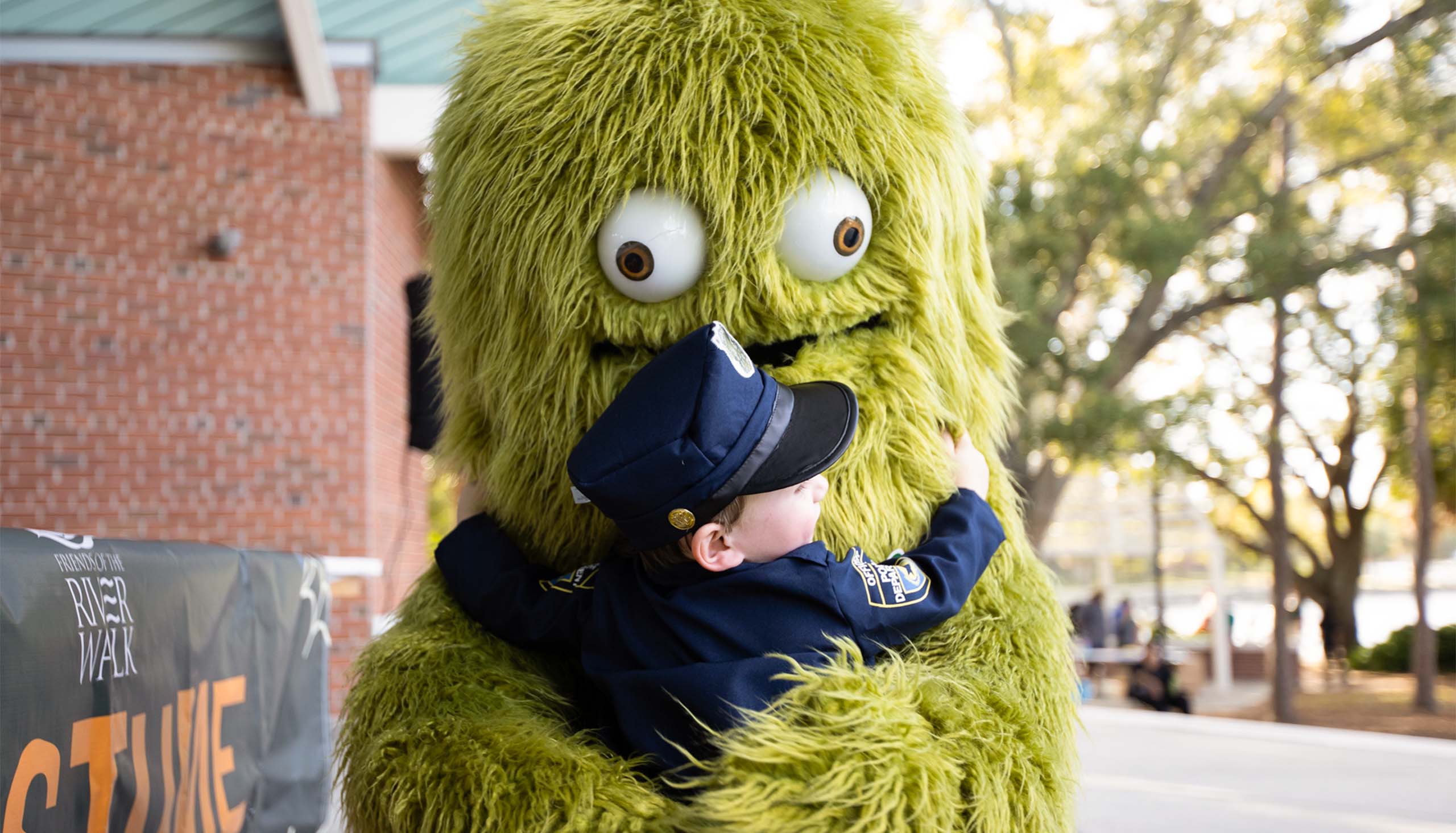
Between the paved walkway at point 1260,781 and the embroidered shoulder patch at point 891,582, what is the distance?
143 centimetres

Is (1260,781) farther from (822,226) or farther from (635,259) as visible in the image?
(635,259)

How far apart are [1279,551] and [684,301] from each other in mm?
11923

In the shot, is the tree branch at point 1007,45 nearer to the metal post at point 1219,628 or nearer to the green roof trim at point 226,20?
the green roof trim at point 226,20

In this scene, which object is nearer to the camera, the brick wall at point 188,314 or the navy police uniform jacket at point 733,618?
the navy police uniform jacket at point 733,618

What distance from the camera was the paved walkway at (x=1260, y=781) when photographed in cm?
286

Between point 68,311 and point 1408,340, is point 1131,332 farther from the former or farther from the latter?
point 68,311

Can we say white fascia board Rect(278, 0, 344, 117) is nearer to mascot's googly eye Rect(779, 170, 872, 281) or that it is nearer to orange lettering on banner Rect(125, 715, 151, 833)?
orange lettering on banner Rect(125, 715, 151, 833)

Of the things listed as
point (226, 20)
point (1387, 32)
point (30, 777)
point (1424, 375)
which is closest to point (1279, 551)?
point (1424, 375)

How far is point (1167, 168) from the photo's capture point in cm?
984

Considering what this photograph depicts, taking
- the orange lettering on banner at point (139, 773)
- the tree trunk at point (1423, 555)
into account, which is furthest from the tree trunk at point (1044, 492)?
the orange lettering on banner at point (139, 773)

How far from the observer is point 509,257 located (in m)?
1.42

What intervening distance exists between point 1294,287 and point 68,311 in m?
10.0

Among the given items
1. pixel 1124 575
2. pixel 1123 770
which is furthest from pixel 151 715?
pixel 1124 575

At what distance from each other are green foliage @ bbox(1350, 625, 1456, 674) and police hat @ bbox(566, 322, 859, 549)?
53.8 ft
